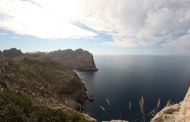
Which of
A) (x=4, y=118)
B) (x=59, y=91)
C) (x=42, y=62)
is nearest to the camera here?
(x=4, y=118)

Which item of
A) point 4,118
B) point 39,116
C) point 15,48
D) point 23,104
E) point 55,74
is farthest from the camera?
point 15,48

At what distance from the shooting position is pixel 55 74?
6519 centimetres

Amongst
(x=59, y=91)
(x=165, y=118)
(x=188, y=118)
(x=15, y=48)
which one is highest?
(x=15, y=48)

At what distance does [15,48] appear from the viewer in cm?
12538

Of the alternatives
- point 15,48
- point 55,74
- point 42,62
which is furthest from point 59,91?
point 15,48

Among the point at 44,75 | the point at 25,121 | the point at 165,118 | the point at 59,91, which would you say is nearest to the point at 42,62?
the point at 44,75

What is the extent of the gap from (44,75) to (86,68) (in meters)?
117

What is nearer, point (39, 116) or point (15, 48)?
point (39, 116)

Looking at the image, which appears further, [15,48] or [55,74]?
[15,48]

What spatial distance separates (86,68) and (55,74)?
112445 mm

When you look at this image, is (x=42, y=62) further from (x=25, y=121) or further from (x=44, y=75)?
(x=25, y=121)

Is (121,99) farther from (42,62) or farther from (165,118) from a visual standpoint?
(42,62)

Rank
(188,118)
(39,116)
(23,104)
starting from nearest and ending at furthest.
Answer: (188,118)
(39,116)
(23,104)

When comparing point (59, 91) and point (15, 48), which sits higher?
point (15, 48)
